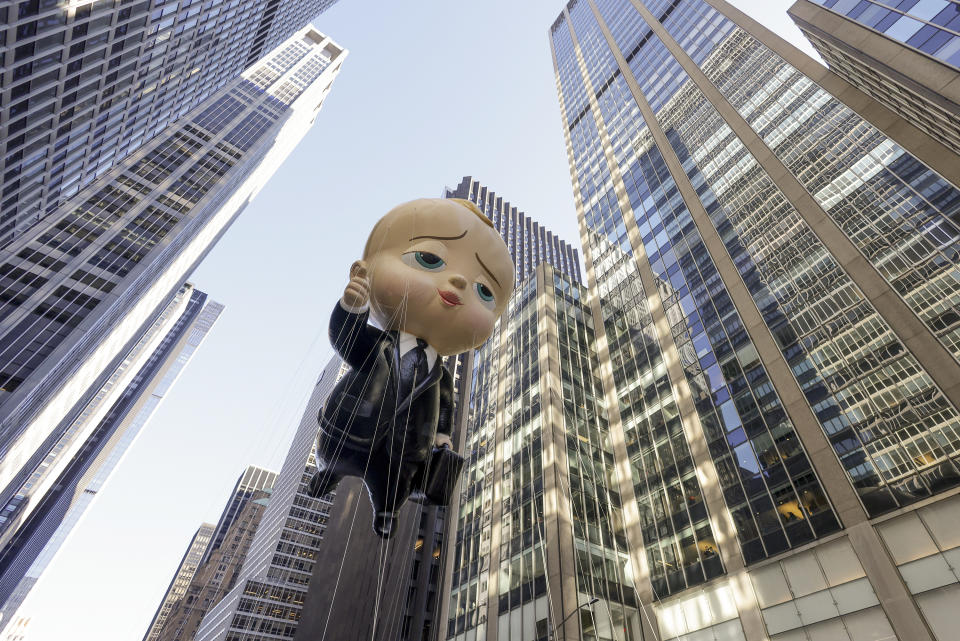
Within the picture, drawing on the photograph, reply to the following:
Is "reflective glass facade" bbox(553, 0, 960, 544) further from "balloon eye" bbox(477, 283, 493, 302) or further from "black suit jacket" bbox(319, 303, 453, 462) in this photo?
"black suit jacket" bbox(319, 303, 453, 462)

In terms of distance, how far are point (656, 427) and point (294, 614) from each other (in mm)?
55630

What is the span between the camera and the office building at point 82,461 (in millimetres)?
89312

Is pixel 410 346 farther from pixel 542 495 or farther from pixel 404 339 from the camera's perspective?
pixel 542 495

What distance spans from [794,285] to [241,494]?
125263mm

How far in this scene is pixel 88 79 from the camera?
24.3 m

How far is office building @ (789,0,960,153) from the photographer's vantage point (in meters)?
19.5

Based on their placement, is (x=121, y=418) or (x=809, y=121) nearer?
(x=809, y=121)

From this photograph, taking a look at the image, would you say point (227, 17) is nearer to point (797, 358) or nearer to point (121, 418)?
point (797, 358)

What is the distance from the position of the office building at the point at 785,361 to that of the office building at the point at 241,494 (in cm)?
10558

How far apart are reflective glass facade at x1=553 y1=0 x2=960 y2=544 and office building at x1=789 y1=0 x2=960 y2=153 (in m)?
1.76

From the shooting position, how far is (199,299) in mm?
137125

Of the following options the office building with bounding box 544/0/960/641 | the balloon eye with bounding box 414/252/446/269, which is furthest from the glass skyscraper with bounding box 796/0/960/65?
the balloon eye with bounding box 414/252/446/269

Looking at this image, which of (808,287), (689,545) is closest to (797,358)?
(808,287)

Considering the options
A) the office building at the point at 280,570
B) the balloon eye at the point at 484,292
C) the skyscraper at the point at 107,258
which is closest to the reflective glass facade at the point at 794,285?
the balloon eye at the point at 484,292
